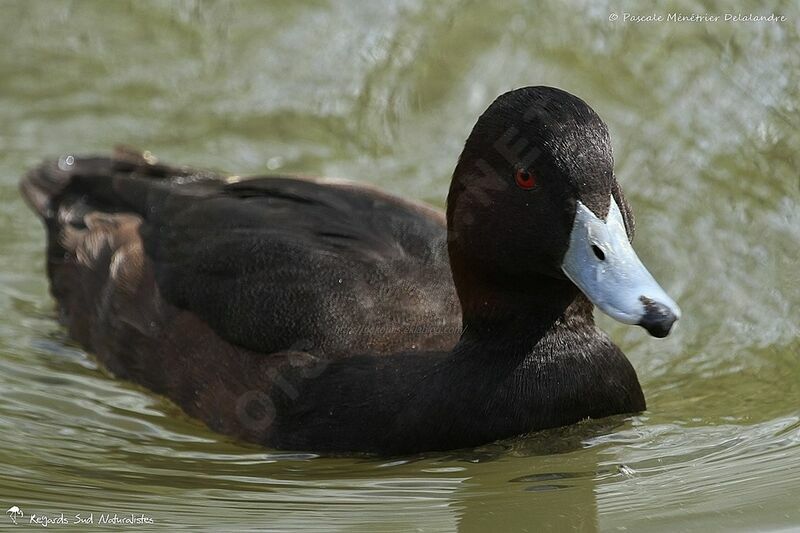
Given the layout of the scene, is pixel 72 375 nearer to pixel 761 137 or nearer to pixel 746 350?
pixel 746 350

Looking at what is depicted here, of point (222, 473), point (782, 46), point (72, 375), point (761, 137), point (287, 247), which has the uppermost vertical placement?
point (782, 46)

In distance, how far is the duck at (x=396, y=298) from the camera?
5.09m

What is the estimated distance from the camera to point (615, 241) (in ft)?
16.4

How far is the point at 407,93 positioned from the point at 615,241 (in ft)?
15.4

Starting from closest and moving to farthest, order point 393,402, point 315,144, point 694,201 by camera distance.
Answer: point 393,402 < point 694,201 < point 315,144

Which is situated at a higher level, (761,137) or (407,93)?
(407,93)

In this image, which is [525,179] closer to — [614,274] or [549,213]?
[549,213]

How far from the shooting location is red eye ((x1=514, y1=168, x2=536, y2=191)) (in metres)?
5.14

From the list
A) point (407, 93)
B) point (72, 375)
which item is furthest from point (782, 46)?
point (72, 375)
